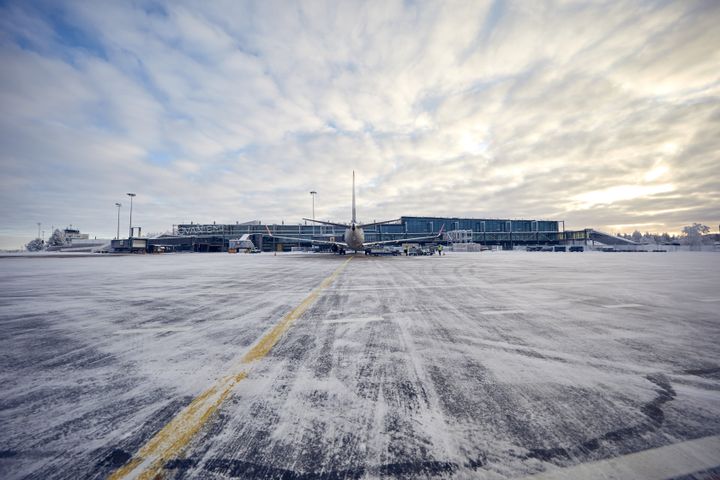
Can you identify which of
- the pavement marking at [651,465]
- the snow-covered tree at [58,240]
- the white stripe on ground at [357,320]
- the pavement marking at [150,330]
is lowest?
the pavement marking at [150,330]

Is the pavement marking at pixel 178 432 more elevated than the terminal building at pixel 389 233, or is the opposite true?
the terminal building at pixel 389 233

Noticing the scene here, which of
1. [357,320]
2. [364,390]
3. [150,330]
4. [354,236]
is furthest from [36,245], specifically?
[364,390]

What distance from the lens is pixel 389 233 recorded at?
8769cm

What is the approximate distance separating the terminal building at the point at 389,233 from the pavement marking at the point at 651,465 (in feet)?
259

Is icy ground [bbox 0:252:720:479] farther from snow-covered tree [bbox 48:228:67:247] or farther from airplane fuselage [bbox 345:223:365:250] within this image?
snow-covered tree [bbox 48:228:67:247]

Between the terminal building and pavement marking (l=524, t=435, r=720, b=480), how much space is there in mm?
78957

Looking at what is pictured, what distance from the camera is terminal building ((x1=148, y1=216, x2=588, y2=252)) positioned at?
8512cm

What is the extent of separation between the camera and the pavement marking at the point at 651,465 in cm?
178

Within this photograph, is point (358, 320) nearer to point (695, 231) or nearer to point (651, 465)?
point (651, 465)

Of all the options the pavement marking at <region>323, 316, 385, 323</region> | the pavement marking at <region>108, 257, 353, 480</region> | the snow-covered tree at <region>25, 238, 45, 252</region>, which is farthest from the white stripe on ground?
the snow-covered tree at <region>25, 238, 45, 252</region>

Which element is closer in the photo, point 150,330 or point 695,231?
point 150,330

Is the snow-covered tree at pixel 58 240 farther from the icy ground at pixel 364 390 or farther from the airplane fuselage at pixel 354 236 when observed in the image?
the icy ground at pixel 364 390

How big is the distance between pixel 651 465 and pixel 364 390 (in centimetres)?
211

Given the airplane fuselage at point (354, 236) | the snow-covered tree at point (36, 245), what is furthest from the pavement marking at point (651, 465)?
the snow-covered tree at point (36, 245)
